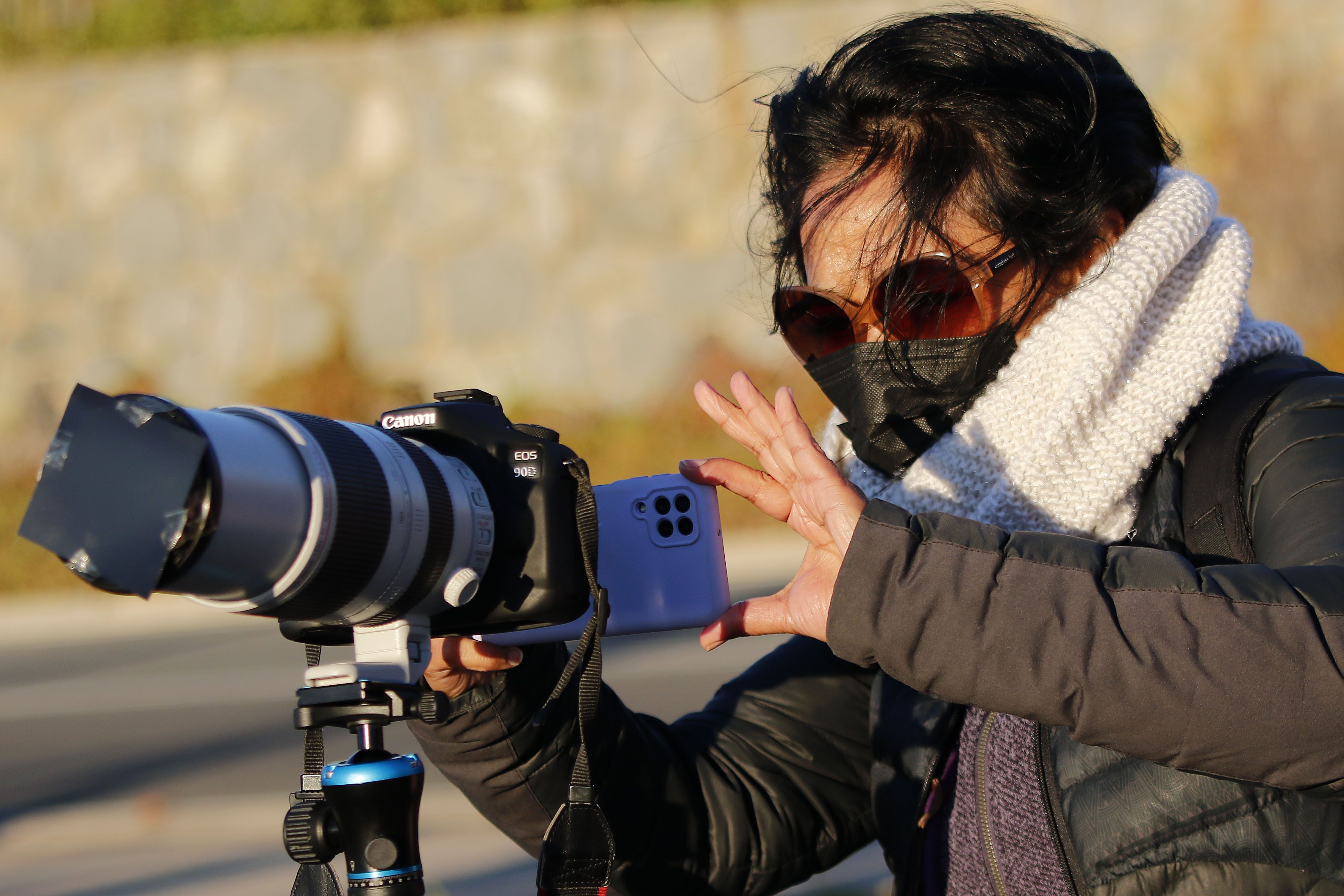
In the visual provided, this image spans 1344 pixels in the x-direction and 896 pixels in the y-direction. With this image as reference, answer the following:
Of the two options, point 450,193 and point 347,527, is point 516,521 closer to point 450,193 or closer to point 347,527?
point 347,527

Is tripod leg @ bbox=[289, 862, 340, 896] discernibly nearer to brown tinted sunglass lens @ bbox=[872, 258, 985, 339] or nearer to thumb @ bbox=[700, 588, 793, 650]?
thumb @ bbox=[700, 588, 793, 650]

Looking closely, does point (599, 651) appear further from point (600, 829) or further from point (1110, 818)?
point (1110, 818)

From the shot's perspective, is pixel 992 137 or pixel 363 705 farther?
pixel 992 137

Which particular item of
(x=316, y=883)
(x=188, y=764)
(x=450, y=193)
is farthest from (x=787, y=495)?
(x=450, y=193)

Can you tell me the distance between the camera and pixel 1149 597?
1.01 meters

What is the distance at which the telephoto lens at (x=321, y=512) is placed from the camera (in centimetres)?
94

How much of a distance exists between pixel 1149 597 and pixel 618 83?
334 inches

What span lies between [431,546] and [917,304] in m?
0.71

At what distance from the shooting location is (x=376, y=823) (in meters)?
1.14

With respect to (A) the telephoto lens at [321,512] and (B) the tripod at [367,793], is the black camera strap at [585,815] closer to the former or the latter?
(A) the telephoto lens at [321,512]

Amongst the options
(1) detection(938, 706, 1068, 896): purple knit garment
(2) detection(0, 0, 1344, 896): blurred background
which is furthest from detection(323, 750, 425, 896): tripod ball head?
(2) detection(0, 0, 1344, 896): blurred background

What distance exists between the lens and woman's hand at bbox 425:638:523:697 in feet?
4.69

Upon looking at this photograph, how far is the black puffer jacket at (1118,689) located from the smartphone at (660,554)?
0.43 ft

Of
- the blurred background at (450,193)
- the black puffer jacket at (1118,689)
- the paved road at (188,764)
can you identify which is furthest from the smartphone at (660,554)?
the blurred background at (450,193)
